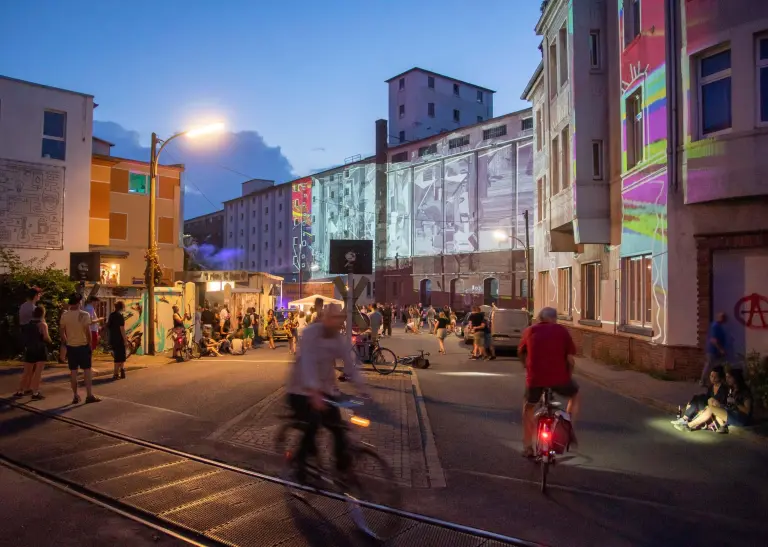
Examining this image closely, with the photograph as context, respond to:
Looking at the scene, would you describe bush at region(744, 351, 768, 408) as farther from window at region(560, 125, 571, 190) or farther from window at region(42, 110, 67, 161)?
window at region(42, 110, 67, 161)

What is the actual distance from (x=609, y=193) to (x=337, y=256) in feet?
30.4

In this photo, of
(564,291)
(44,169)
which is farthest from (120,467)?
(44,169)

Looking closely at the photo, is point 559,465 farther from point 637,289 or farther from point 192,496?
point 637,289

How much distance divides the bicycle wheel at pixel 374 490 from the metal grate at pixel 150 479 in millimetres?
1919

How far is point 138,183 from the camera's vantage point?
1367 inches

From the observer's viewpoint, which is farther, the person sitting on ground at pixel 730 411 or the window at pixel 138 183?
the window at pixel 138 183

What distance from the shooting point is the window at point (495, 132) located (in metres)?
51.1

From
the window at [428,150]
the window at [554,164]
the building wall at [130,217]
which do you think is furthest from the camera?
the window at [428,150]

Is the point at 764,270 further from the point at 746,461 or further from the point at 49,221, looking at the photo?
the point at 49,221

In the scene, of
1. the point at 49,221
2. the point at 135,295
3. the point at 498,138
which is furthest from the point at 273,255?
the point at 135,295

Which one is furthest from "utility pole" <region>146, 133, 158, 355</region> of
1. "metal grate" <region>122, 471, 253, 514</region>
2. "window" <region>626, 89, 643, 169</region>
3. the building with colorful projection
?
"window" <region>626, 89, 643, 169</region>

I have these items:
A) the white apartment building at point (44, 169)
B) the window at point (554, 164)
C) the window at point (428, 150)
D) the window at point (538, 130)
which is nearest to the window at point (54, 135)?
the white apartment building at point (44, 169)

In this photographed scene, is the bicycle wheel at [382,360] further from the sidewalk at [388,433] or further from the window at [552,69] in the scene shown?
the window at [552,69]

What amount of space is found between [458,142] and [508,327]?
3584 cm
